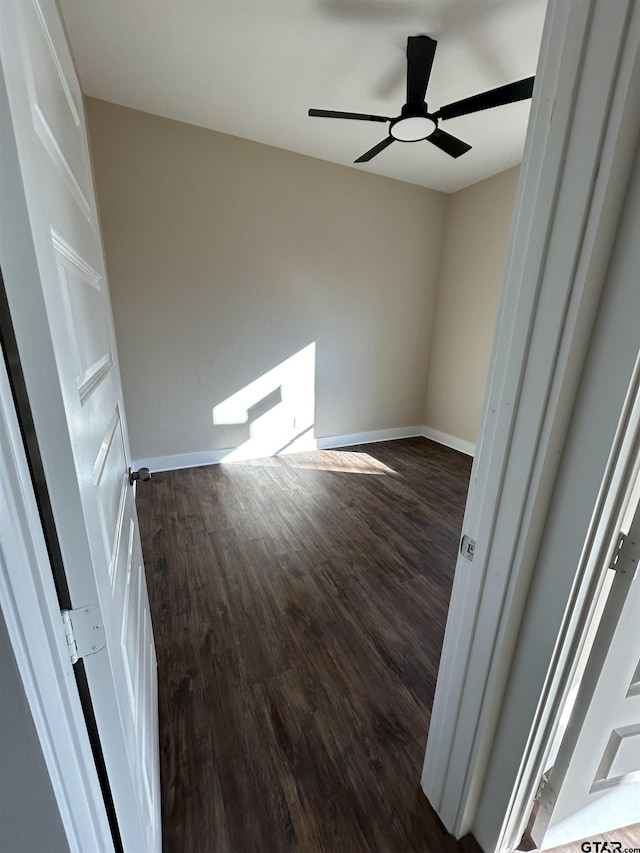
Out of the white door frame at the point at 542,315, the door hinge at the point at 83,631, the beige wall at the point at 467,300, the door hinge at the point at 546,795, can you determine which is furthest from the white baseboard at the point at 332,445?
the door hinge at the point at 83,631

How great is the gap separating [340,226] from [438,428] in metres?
2.66

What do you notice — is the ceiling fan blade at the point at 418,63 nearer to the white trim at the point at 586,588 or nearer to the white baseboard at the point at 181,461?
the white trim at the point at 586,588

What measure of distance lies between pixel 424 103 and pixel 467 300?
228 centimetres

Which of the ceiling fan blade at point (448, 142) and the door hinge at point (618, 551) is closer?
the door hinge at point (618, 551)

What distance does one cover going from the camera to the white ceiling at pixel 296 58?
1.72 meters

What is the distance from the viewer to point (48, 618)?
45 centimetres

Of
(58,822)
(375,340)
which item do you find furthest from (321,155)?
(58,822)

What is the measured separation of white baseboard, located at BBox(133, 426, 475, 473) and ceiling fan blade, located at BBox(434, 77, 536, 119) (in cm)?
252

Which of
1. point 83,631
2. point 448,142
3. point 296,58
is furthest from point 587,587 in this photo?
point 296,58

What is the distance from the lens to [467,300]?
394 cm

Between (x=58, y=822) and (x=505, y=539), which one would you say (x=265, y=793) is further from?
(x=505, y=539)

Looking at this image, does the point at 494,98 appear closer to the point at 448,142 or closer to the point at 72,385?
the point at 448,142

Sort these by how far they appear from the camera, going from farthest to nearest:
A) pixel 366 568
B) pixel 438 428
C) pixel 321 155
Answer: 1. pixel 438 428
2. pixel 321 155
3. pixel 366 568

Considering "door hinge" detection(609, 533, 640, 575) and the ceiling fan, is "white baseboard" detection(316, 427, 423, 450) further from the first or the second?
"door hinge" detection(609, 533, 640, 575)
